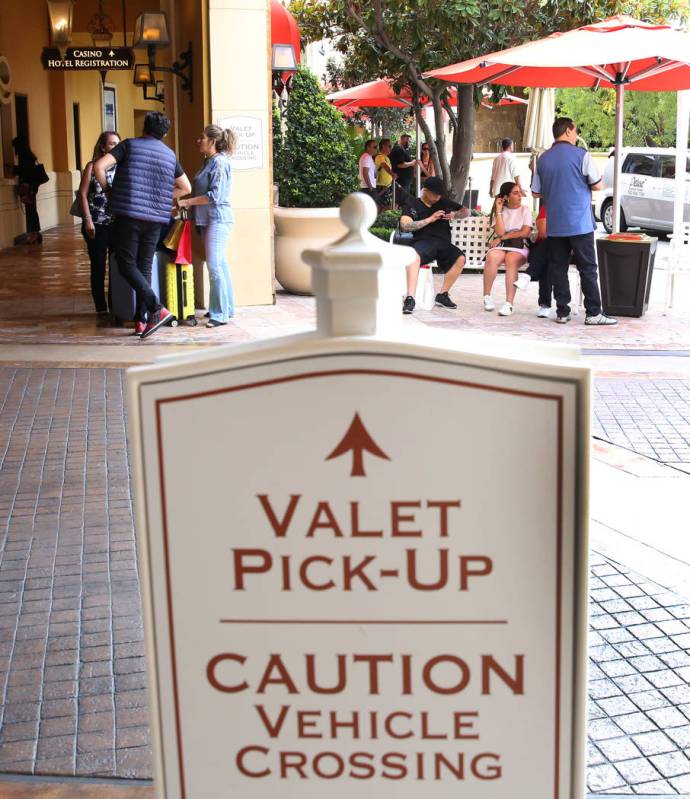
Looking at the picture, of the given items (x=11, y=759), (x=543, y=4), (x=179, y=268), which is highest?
(x=543, y=4)

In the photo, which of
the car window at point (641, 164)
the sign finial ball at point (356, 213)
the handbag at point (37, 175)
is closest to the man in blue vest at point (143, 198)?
the sign finial ball at point (356, 213)

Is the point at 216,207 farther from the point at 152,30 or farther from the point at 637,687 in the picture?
the point at 637,687

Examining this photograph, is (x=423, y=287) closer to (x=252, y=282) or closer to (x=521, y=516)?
(x=252, y=282)

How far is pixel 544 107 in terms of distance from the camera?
19297 millimetres

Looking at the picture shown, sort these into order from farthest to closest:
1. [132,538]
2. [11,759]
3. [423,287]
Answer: [423,287], [132,538], [11,759]

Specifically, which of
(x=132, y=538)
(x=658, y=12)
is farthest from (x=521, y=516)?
(x=658, y=12)

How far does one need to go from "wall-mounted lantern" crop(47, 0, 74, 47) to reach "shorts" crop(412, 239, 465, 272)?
8.79 meters

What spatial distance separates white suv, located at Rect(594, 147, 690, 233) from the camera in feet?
65.4

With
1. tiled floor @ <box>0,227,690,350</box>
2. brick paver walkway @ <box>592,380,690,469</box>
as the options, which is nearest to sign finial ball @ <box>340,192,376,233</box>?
brick paver walkway @ <box>592,380,690,469</box>

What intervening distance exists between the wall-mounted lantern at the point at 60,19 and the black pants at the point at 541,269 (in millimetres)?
9690

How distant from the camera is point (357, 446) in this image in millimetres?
1640

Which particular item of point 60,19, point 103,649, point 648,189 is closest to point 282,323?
A: point 103,649

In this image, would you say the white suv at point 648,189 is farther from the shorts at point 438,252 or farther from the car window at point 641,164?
the shorts at point 438,252

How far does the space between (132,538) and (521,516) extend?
11.6 ft
